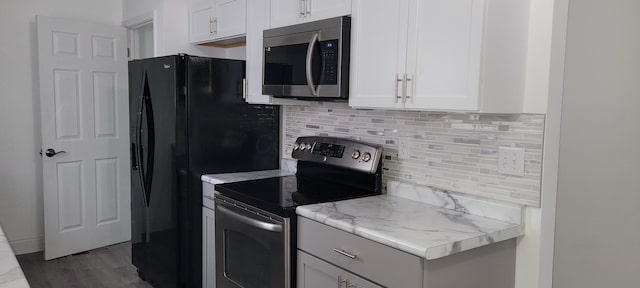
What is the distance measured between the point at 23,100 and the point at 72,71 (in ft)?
1.50

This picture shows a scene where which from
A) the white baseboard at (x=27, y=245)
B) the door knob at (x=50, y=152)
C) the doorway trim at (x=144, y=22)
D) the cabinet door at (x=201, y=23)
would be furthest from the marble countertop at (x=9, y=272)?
the white baseboard at (x=27, y=245)

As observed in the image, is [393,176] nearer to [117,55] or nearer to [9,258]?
[9,258]

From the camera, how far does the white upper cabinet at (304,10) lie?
7.17 ft

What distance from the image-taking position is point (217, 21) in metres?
3.08

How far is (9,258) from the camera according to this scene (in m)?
1.27

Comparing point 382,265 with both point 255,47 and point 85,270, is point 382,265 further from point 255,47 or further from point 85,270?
point 85,270

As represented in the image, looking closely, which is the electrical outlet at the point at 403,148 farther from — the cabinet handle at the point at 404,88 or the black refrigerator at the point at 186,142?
the black refrigerator at the point at 186,142

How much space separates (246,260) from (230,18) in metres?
1.52

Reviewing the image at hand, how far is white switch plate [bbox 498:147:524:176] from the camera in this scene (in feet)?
Answer: 6.05

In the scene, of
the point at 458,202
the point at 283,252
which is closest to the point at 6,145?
the point at 283,252

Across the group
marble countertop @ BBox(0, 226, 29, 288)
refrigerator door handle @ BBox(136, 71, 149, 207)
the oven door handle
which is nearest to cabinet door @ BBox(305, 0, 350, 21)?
the oven door handle

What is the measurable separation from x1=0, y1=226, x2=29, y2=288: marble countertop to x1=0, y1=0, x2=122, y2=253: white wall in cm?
291

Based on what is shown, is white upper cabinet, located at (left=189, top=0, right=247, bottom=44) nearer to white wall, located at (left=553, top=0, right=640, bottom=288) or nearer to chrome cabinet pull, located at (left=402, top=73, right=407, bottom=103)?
A: chrome cabinet pull, located at (left=402, top=73, right=407, bottom=103)

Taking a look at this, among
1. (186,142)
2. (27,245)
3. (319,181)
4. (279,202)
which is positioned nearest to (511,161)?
(279,202)
